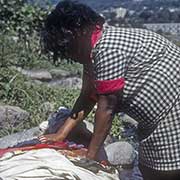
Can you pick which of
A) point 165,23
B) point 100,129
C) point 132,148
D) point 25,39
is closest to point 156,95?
point 100,129

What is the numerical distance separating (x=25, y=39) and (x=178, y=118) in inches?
382

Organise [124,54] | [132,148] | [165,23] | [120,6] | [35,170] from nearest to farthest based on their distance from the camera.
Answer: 1. [35,170]
2. [124,54]
3. [132,148]
4. [165,23]
5. [120,6]

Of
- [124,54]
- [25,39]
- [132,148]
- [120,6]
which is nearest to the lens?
[124,54]

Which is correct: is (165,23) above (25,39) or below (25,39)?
below

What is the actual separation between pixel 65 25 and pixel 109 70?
37cm

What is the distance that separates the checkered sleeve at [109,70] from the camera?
4.20 meters

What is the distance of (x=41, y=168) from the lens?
3.98 m

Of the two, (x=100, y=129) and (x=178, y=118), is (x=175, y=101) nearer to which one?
(x=178, y=118)

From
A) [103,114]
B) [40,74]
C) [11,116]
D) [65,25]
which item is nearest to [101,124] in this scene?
[103,114]

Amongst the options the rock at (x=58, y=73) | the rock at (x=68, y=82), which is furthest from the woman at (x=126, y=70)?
the rock at (x=58, y=73)

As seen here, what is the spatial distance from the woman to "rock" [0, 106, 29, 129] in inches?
162

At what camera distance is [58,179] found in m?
3.97

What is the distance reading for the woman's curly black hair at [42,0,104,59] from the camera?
424 cm

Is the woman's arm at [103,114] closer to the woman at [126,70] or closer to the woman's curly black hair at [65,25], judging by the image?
the woman at [126,70]
